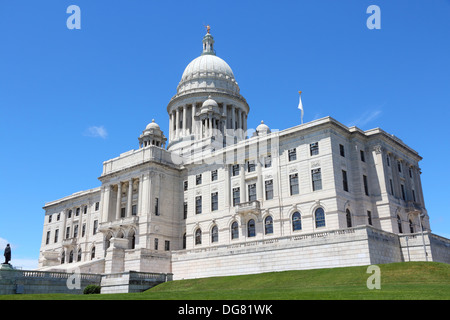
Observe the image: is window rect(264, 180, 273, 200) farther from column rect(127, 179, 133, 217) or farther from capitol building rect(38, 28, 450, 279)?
column rect(127, 179, 133, 217)

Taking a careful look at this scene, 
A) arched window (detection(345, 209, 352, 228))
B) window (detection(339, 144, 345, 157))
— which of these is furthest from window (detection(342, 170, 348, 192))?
arched window (detection(345, 209, 352, 228))

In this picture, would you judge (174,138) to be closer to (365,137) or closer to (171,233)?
(171,233)

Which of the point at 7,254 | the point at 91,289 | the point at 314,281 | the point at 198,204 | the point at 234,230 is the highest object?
the point at 198,204

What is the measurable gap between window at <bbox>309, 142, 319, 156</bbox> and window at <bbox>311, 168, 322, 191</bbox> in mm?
2126

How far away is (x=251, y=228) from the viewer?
53531 mm

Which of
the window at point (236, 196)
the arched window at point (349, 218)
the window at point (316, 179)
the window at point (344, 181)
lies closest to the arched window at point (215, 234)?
the window at point (236, 196)

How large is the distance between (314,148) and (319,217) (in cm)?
828

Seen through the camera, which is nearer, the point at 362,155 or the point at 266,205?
the point at 266,205

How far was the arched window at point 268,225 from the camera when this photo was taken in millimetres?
51812

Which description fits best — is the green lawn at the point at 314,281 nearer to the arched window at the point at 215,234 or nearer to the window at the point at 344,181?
the window at the point at 344,181

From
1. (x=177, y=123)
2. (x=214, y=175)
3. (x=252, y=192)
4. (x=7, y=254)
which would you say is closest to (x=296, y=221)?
(x=252, y=192)

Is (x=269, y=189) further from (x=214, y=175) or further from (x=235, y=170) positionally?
(x=214, y=175)

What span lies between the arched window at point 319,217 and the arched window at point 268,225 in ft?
19.8
